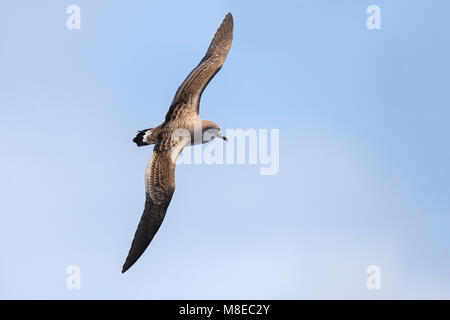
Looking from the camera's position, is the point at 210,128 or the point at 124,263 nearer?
the point at 124,263

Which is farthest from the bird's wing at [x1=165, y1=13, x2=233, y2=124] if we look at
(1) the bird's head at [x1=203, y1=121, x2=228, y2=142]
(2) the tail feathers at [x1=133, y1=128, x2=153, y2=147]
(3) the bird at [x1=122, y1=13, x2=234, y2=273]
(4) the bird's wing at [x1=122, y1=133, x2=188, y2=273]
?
(4) the bird's wing at [x1=122, y1=133, x2=188, y2=273]

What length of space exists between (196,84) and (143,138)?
2.34 meters

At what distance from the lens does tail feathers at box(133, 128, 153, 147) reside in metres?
19.6

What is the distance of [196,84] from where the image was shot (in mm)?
19953

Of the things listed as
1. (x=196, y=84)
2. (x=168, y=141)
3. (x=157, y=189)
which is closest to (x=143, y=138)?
(x=168, y=141)

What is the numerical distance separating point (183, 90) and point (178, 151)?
2001 mm

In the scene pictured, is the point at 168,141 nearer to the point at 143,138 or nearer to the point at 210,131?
the point at 143,138

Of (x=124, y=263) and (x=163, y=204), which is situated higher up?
(x=163, y=204)

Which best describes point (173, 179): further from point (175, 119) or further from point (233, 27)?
point (233, 27)

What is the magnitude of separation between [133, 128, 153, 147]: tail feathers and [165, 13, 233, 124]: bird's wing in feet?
2.25

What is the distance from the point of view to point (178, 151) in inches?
750
